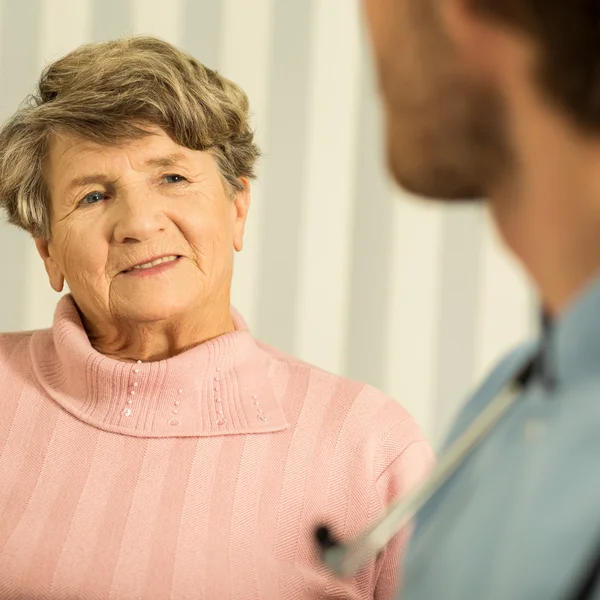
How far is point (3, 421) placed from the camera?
1.55 meters

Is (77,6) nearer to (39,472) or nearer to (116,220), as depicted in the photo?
(116,220)

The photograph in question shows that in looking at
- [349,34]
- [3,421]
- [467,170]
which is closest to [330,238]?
[349,34]

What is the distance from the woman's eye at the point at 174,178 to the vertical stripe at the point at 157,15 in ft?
1.96

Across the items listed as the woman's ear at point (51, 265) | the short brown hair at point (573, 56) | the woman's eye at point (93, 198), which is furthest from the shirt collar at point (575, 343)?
the woman's ear at point (51, 265)

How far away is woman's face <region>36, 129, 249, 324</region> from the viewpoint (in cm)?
149

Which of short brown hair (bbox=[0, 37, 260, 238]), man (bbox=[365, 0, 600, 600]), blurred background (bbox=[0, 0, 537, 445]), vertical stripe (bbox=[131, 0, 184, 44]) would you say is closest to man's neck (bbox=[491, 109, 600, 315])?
man (bbox=[365, 0, 600, 600])

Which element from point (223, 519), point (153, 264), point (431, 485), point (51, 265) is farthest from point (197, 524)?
point (431, 485)

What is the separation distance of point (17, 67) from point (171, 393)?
2.82 ft

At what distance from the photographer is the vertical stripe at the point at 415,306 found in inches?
80.4

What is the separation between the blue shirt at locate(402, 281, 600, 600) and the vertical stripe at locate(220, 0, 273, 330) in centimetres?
139

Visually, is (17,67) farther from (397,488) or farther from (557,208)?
(557,208)

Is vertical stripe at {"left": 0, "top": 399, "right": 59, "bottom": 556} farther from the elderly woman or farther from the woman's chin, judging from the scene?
the woman's chin

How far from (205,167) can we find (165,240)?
0.47ft

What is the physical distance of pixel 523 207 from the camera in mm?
627
